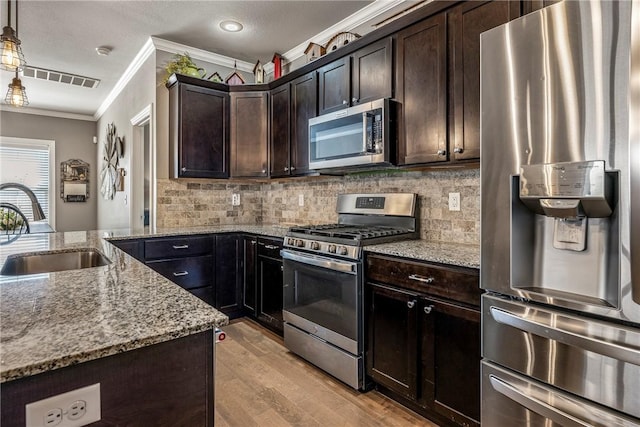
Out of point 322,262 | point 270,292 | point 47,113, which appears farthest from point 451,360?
point 47,113

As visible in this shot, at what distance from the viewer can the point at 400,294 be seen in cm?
199

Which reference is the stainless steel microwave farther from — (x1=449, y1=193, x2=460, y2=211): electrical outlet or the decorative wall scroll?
the decorative wall scroll

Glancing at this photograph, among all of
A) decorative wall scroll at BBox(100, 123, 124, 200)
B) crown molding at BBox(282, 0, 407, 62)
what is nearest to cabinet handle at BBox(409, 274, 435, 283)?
crown molding at BBox(282, 0, 407, 62)

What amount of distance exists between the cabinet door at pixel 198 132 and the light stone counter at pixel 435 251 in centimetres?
204

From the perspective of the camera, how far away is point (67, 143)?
629cm

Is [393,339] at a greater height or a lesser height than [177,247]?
lesser

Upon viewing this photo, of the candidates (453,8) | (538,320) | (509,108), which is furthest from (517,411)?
(453,8)

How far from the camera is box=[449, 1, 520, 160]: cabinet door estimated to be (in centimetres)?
195

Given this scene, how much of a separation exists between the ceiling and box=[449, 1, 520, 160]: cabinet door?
2.67 ft

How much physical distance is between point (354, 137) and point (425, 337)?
4.54 ft

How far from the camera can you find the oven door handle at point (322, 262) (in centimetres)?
221

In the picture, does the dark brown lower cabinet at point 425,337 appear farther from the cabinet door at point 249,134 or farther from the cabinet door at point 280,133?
the cabinet door at point 249,134

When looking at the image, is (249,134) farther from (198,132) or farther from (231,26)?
(231,26)

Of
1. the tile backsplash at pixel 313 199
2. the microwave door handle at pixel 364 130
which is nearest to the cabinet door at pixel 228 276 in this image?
the tile backsplash at pixel 313 199
